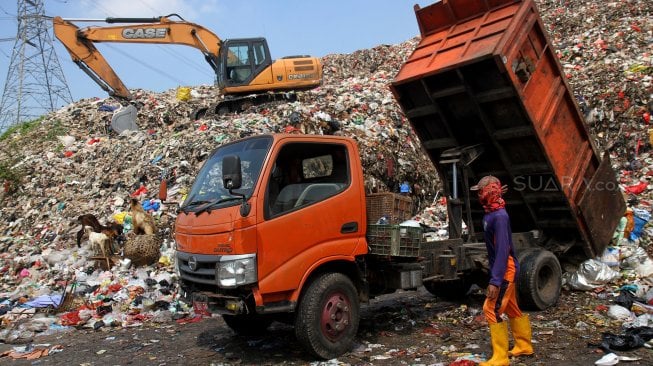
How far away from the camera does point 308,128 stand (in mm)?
11297

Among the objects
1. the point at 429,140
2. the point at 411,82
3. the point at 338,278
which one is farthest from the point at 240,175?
the point at 429,140

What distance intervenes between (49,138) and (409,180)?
36.6 feet

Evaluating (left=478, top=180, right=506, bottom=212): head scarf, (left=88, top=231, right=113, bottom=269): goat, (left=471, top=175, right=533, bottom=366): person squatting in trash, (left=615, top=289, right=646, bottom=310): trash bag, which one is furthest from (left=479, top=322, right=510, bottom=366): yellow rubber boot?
(left=88, top=231, right=113, bottom=269): goat

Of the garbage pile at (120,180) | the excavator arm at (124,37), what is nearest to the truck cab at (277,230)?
the garbage pile at (120,180)

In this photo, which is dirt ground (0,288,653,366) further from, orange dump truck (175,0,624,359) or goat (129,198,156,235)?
goat (129,198,156,235)

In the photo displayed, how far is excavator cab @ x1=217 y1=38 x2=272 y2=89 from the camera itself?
45.5ft

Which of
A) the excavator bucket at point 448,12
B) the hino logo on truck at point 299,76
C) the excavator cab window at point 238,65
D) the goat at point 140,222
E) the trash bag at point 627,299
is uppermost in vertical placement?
the excavator cab window at point 238,65

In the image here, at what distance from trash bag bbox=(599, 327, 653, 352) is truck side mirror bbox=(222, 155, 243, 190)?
11.3ft

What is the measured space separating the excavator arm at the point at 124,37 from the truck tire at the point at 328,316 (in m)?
11.5

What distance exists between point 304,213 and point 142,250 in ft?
16.4

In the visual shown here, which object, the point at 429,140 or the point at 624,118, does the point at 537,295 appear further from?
the point at 624,118

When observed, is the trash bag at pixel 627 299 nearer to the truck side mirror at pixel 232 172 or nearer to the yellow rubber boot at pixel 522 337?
the yellow rubber boot at pixel 522 337

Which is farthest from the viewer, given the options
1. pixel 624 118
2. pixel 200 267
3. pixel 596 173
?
pixel 624 118

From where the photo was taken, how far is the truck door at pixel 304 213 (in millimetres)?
4180
